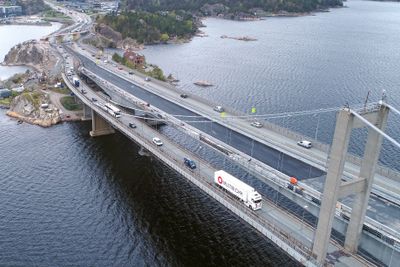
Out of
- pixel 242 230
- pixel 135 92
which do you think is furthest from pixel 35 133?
pixel 242 230

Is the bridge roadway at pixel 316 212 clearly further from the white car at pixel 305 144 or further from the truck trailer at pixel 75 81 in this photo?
the truck trailer at pixel 75 81

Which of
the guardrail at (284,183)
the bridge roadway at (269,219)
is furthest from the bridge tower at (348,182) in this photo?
the guardrail at (284,183)

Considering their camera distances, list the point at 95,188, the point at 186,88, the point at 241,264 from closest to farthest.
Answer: the point at 241,264 < the point at 95,188 < the point at 186,88

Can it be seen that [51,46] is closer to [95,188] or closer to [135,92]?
[135,92]

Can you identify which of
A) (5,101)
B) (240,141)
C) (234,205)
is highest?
(240,141)

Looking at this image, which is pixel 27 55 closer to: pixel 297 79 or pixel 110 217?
pixel 297 79

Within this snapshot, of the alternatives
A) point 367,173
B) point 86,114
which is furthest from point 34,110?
point 367,173
